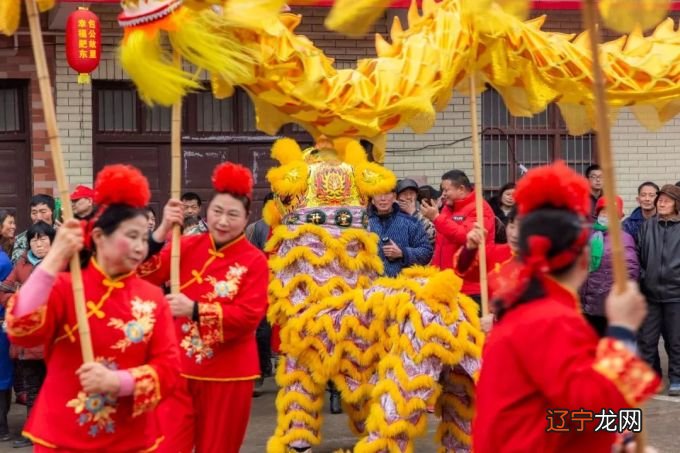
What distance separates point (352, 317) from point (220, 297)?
1015 millimetres

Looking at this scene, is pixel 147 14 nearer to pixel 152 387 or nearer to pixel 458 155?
pixel 152 387

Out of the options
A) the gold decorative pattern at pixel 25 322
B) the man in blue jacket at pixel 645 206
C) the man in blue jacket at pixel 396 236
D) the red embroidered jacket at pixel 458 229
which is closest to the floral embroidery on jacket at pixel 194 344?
the gold decorative pattern at pixel 25 322

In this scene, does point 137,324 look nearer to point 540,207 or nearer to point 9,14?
point 9,14

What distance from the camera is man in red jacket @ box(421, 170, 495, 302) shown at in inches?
289

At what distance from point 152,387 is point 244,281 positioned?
140 cm

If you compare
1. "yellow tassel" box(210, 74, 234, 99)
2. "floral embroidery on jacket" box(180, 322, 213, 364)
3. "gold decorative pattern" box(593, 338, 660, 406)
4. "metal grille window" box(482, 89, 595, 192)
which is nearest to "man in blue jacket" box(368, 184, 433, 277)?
"yellow tassel" box(210, 74, 234, 99)

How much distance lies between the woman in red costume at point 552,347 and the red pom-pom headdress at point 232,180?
2.19 meters

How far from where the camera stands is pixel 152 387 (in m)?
3.99

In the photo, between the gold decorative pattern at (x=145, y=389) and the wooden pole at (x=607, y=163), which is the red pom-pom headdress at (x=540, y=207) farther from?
the gold decorative pattern at (x=145, y=389)

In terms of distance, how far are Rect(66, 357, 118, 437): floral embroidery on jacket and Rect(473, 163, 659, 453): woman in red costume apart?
4.46 ft

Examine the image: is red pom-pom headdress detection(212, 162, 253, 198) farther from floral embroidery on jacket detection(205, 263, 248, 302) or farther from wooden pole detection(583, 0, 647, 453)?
wooden pole detection(583, 0, 647, 453)

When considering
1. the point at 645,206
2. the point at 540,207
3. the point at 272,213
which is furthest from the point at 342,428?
the point at 540,207

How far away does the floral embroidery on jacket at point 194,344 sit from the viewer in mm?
5277

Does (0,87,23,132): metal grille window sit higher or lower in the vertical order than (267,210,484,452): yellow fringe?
higher
